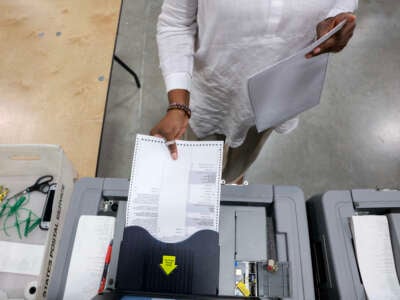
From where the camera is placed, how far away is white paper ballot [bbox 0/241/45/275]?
79 centimetres

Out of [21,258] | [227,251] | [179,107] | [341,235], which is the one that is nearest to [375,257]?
[341,235]

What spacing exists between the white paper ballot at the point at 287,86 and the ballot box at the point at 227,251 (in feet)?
0.73

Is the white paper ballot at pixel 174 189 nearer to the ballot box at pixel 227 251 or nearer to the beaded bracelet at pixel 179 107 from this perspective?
the ballot box at pixel 227 251

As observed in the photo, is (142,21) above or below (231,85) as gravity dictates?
above

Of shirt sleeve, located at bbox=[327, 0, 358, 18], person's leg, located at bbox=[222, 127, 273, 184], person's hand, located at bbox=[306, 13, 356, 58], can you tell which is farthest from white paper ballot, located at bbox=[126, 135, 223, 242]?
person's leg, located at bbox=[222, 127, 273, 184]

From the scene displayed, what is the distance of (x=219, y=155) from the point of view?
1.84 ft

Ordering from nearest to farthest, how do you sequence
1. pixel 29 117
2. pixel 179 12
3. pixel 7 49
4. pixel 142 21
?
pixel 179 12 < pixel 29 117 < pixel 7 49 < pixel 142 21

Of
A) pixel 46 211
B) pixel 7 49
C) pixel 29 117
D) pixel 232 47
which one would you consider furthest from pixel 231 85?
pixel 7 49

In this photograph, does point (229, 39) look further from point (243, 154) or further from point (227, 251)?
point (243, 154)

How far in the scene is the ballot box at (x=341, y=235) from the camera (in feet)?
1.76

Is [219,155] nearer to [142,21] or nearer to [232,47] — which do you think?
[232,47]

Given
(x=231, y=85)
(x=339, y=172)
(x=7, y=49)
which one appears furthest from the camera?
(x=339, y=172)

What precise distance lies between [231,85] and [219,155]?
33cm

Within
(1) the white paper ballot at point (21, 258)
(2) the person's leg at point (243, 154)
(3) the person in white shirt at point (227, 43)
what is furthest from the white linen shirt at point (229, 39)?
(1) the white paper ballot at point (21, 258)
